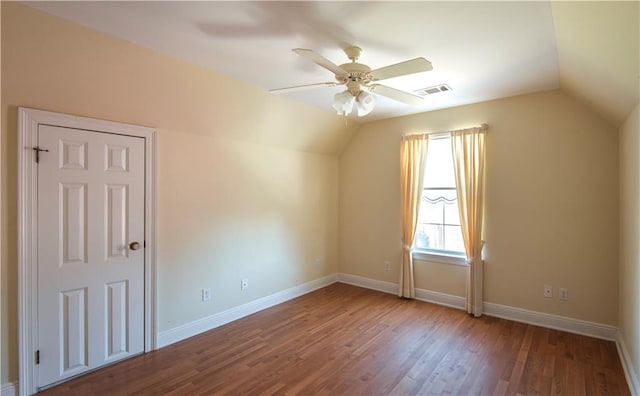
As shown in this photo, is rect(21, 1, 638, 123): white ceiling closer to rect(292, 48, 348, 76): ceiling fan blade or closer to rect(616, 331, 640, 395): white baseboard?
rect(292, 48, 348, 76): ceiling fan blade

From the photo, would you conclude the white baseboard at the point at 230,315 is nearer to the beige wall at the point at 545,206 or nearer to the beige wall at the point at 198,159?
the beige wall at the point at 198,159

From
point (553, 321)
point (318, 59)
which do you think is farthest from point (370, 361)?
point (318, 59)

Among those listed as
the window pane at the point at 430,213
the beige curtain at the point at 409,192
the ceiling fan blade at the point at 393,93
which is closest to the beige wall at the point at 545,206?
the beige curtain at the point at 409,192

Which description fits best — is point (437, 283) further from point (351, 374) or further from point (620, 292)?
point (351, 374)

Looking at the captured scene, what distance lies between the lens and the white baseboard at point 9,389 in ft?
7.06

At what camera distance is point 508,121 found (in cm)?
363

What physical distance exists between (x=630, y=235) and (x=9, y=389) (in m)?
5.01

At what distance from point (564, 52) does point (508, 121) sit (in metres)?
1.34

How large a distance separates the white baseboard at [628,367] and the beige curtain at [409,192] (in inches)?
83.1

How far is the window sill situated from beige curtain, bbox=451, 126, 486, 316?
16cm

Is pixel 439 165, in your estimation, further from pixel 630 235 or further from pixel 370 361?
pixel 370 361

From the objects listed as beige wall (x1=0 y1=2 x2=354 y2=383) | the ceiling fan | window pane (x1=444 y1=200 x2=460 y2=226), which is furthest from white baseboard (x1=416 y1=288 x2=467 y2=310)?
the ceiling fan

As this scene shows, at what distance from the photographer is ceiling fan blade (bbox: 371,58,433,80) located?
1963mm

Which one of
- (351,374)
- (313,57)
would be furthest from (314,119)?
(351,374)
